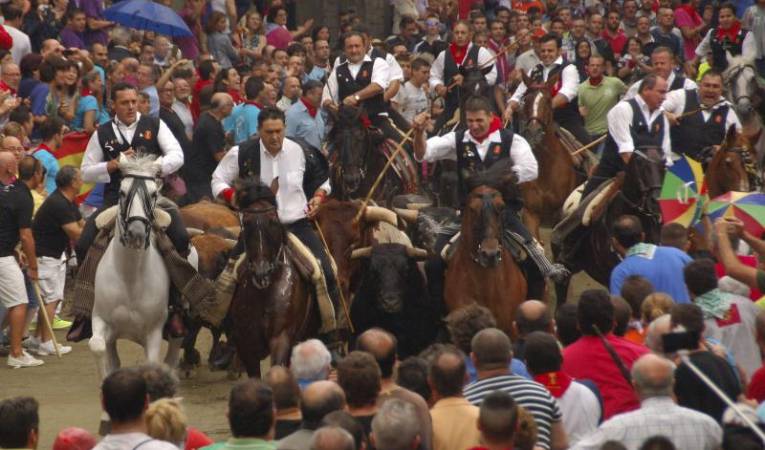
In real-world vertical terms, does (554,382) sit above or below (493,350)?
below

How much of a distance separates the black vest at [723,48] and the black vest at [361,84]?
245 inches

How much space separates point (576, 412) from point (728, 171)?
652 cm

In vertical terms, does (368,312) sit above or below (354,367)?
below

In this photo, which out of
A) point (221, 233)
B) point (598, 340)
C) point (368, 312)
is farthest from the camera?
point (221, 233)

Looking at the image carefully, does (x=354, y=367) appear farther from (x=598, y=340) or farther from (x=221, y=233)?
(x=221, y=233)

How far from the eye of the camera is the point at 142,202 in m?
13.0

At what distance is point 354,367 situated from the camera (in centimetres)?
863

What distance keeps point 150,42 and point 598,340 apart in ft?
51.3

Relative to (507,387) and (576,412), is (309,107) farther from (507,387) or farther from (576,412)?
(507,387)

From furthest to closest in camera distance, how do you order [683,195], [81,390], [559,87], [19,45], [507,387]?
[559,87] → [19,45] → [81,390] → [683,195] → [507,387]

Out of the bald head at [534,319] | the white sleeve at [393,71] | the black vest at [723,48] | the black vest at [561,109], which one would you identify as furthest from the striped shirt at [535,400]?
the black vest at [723,48]

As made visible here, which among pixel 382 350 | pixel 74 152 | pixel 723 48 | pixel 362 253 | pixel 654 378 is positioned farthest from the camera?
pixel 723 48

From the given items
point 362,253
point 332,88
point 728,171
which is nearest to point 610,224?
point 728,171

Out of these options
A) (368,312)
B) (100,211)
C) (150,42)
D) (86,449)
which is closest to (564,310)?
(86,449)
